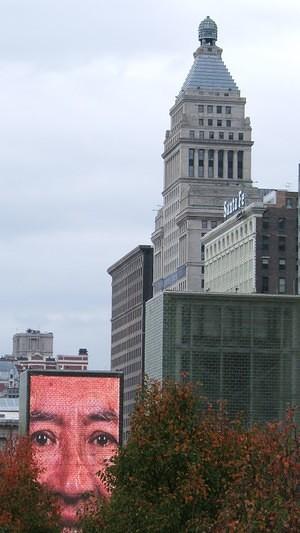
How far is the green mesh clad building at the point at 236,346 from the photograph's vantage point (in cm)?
11625

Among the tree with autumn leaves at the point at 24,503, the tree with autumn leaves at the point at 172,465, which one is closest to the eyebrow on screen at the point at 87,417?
the tree with autumn leaves at the point at 24,503

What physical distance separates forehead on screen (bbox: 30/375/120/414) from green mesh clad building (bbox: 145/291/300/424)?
18989mm

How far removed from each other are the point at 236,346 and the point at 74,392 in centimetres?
2210

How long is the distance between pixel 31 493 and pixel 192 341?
1234 centimetres

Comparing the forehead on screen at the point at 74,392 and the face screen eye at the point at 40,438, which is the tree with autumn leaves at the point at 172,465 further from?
the forehead on screen at the point at 74,392

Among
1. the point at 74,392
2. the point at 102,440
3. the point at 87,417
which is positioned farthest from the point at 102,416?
the point at 74,392

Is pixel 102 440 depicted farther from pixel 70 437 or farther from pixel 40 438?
pixel 40 438

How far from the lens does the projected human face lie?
13362 centimetres

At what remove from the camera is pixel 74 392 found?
13675 centimetres

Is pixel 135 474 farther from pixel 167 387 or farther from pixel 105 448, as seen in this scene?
pixel 105 448

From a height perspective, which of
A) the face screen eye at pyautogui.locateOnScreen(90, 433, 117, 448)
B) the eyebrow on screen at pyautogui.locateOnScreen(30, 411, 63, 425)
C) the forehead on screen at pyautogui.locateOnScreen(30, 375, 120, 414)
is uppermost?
the forehead on screen at pyautogui.locateOnScreen(30, 375, 120, 414)

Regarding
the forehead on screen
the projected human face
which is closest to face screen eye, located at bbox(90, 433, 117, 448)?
the projected human face

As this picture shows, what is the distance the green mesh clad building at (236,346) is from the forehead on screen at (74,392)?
19.0 meters

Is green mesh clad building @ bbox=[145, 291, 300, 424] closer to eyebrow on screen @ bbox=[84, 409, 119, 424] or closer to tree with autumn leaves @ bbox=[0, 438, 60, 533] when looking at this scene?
Result: tree with autumn leaves @ bbox=[0, 438, 60, 533]
